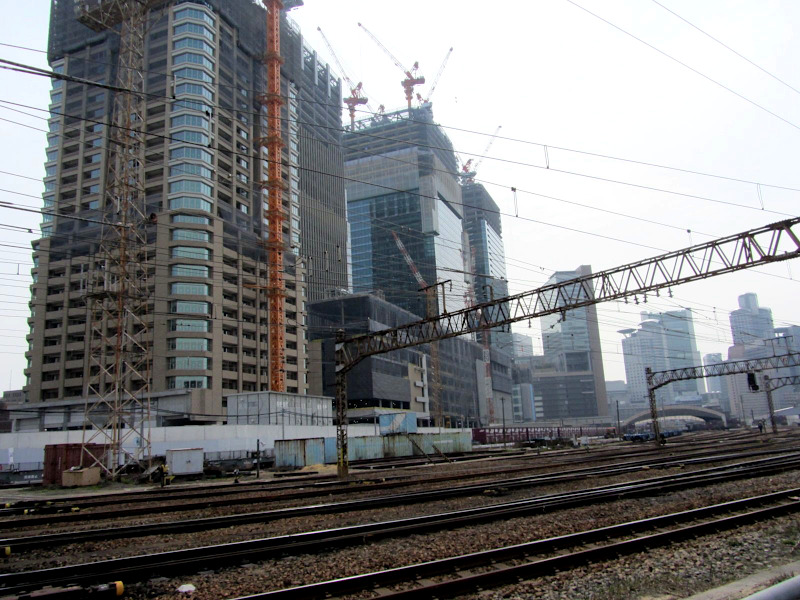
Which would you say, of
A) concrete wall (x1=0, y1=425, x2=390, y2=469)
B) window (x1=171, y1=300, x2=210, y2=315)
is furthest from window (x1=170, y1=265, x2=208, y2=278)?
concrete wall (x1=0, y1=425, x2=390, y2=469)

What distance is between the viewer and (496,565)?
9.77m

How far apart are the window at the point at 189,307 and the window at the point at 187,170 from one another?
2190 cm

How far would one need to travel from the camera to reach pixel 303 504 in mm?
18547

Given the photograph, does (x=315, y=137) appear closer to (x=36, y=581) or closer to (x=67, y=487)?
(x=67, y=487)

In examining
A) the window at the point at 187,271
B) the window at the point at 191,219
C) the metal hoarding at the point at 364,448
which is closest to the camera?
the metal hoarding at the point at 364,448

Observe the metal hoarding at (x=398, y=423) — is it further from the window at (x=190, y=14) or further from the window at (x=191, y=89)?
the window at (x=190, y=14)

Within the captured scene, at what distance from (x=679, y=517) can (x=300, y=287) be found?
104 m

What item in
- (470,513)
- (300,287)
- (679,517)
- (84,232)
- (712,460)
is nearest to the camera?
(679,517)

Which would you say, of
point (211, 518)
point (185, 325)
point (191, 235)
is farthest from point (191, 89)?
point (211, 518)

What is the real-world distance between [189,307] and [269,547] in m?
80.4

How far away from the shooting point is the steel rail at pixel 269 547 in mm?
9742

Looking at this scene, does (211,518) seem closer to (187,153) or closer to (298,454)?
(298,454)

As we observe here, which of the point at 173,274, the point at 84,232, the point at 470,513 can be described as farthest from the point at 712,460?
the point at 84,232

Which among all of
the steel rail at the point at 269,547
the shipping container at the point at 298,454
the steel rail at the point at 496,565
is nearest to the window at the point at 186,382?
the shipping container at the point at 298,454
